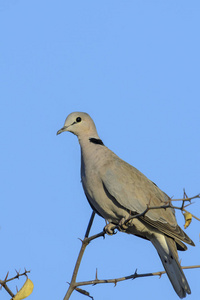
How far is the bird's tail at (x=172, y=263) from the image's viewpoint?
17.2 feet

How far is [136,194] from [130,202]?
16 cm

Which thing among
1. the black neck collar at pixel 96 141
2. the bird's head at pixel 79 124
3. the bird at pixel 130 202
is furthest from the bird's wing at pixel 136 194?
the bird's head at pixel 79 124

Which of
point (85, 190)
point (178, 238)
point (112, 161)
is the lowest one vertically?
point (178, 238)

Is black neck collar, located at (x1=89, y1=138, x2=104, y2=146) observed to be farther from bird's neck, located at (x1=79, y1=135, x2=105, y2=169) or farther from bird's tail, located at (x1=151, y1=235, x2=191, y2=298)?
bird's tail, located at (x1=151, y1=235, x2=191, y2=298)

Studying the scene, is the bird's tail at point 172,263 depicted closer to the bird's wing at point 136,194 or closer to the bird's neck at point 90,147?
the bird's wing at point 136,194

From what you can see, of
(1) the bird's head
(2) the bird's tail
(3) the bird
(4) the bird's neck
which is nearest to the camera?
(2) the bird's tail

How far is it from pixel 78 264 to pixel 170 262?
2201mm

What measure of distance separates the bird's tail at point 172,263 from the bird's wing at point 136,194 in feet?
0.55

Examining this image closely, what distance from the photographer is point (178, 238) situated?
18.2ft

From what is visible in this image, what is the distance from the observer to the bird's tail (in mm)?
5242

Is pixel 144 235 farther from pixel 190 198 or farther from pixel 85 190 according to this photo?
pixel 190 198

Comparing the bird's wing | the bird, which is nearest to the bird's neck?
the bird

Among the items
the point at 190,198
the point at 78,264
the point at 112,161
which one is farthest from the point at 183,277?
the point at 190,198

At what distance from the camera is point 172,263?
5.57 m
